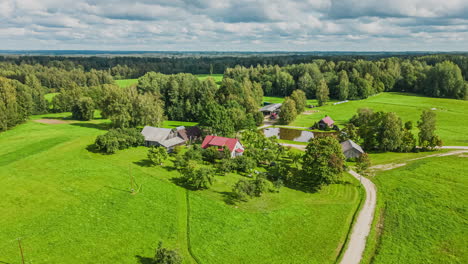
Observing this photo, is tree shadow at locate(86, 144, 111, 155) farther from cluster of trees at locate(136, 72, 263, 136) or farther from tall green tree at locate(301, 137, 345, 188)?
tall green tree at locate(301, 137, 345, 188)

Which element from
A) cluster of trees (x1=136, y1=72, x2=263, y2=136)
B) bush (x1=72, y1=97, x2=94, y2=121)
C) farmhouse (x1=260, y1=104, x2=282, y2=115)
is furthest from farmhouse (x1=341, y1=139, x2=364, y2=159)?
bush (x1=72, y1=97, x2=94, y2=121)

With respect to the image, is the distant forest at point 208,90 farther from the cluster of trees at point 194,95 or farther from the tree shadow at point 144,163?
the tree shadow at point 144,163

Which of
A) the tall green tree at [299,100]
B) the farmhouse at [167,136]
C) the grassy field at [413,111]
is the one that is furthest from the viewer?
the tall green tree at [299,100]

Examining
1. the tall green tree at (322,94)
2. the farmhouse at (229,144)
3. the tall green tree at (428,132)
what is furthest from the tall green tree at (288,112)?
the tall green tree at (428,132)

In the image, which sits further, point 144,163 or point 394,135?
point 394,135

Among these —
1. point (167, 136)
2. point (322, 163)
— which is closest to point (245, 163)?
point (322, 163)

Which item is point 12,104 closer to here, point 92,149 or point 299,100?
point 92,149
